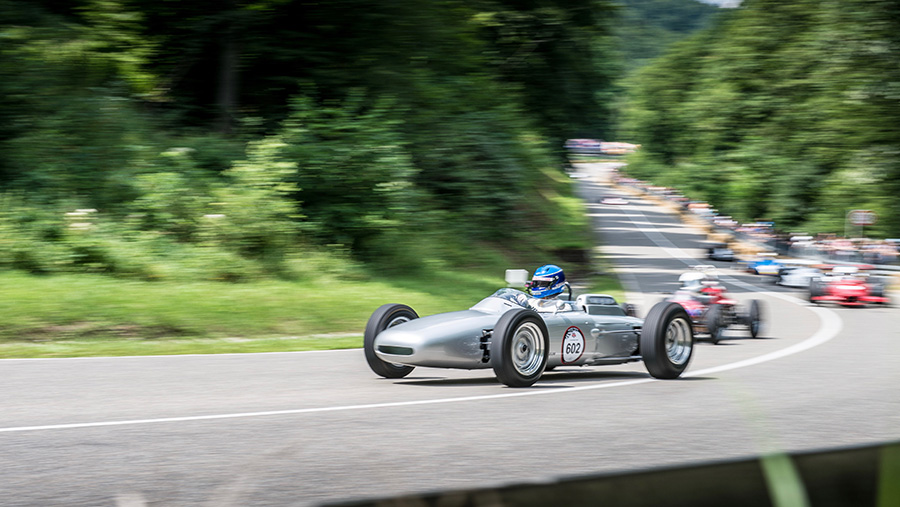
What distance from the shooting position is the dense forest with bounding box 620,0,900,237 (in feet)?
119

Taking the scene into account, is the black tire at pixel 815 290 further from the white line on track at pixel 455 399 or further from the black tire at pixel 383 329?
the black tire at pixel 383 329

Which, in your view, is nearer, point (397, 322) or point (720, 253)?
point (397, 322)

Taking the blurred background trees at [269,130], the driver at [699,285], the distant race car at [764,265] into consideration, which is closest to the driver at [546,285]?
the driver at [699,285]

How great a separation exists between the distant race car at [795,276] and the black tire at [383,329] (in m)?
29.8

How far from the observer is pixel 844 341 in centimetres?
1667

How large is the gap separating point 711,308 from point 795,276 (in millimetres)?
23096

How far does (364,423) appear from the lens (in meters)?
7.46

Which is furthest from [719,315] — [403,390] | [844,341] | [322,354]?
[403,390]

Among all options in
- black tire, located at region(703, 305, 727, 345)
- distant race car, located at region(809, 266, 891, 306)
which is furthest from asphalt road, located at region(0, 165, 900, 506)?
distant race car, located at region(809, 266, 891, 306)

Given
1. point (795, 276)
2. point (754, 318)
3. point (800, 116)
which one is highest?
point (800, 116)

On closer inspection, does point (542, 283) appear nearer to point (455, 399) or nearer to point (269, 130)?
point (455, 399)

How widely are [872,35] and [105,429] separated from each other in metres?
35.7

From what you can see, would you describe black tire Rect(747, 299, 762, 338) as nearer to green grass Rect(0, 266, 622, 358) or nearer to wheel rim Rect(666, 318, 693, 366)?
green grass Rect(0, 266, 622, 358)

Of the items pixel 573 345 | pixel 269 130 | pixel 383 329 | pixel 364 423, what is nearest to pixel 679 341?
pixel 573 345
